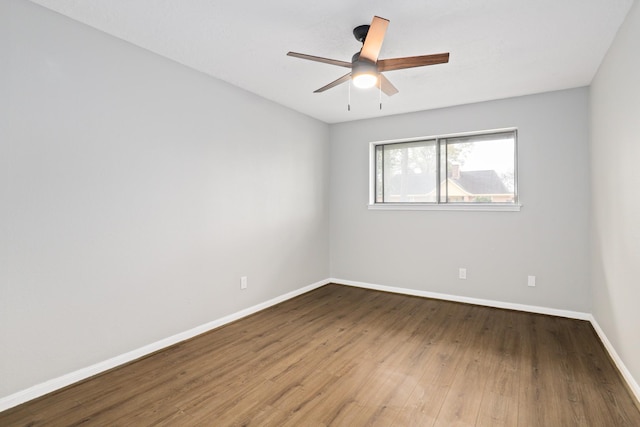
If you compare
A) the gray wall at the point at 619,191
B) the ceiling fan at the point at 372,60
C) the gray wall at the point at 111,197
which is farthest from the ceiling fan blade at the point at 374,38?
the gray wall at the point at 111,197

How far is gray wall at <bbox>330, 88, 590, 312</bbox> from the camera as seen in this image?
3430 mm

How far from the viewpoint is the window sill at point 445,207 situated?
3.74 meters

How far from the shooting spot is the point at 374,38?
76.9 inches

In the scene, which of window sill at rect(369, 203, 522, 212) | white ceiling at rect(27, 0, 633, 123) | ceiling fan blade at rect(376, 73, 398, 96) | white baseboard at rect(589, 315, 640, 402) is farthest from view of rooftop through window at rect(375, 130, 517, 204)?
ceiling fan blade at rect(376, 73, 398, 96)

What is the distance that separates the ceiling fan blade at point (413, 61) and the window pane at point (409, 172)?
2317mm

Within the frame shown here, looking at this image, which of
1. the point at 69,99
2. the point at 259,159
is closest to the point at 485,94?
Answer: the point at 259,159

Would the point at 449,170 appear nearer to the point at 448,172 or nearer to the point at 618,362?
the point at 448,172

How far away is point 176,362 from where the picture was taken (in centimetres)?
251

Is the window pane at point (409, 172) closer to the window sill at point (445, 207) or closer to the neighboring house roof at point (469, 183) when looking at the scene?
the neighboring house roof at point (469, 183)

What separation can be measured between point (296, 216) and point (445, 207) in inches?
75.1

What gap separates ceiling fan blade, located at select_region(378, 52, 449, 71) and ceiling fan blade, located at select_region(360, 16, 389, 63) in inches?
4.4

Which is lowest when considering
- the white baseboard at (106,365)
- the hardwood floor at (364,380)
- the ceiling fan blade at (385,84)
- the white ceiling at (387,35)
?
the hardwood floor at (364,380)

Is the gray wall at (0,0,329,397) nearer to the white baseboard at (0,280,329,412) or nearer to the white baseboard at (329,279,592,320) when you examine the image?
the white baseboard at (0,280,329,412)

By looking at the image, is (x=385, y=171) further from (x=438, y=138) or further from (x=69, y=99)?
(x=69, y=99)
